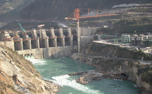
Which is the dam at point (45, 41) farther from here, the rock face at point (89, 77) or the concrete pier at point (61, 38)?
the rock face at point (89, 77)

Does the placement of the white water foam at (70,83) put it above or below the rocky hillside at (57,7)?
below

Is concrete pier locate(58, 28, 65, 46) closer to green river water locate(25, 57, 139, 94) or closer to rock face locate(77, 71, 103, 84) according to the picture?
green river water locate(25, 57, 139, 94)

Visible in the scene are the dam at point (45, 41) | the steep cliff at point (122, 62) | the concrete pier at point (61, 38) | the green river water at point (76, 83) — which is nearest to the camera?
the steep cliff at point (122, 62)

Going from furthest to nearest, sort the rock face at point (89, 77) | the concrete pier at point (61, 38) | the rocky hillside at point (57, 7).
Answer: the rocky hillside at point (57, 7), the concrete pier at point (61, 38), the rock face at point (89, 77)

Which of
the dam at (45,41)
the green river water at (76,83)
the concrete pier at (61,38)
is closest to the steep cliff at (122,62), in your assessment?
the green river water at (76,83)

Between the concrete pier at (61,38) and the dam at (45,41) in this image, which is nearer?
the dam at (45,41)

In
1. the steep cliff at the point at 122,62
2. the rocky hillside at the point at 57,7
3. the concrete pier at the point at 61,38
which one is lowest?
the steep cliff at the point at 122,62

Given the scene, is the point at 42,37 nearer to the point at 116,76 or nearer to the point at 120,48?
the point at 120,48

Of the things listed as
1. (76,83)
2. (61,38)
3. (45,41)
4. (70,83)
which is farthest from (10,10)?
(76,83)

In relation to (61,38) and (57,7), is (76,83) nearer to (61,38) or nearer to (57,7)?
(61,38)
